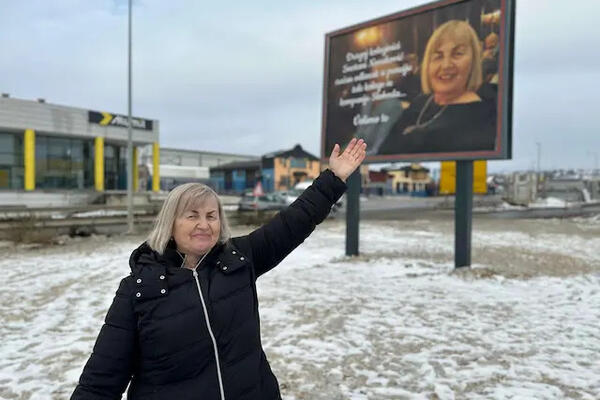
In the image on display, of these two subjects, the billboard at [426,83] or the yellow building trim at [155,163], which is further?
the yellow building trim at [155,163]

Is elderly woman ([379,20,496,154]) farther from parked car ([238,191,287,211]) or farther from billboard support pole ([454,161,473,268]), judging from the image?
parked car ([238,191,287,211])

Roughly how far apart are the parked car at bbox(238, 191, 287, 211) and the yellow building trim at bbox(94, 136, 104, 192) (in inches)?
545

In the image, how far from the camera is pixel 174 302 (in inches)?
71.6

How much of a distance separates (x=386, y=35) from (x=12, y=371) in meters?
9.03

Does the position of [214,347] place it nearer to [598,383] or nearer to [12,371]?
[12,371]

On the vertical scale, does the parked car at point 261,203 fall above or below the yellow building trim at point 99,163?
below

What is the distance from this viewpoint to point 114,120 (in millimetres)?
35312

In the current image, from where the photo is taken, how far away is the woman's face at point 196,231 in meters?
2.00

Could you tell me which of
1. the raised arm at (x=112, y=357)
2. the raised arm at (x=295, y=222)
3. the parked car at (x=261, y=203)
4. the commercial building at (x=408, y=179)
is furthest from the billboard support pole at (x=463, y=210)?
the commercial building at (x=408, y=179)

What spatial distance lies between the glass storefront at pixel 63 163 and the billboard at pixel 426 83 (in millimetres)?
28748

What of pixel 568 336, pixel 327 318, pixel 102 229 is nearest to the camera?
pixel 568 336

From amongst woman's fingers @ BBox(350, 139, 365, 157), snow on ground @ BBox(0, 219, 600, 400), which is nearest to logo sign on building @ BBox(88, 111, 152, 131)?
snow on ground @ BBox(0, 219, 600, 400)

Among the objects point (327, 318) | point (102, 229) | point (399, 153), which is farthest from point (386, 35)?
point (102, 229)

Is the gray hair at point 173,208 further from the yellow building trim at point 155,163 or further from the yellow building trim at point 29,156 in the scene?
the yellow building trim at point 155,163
